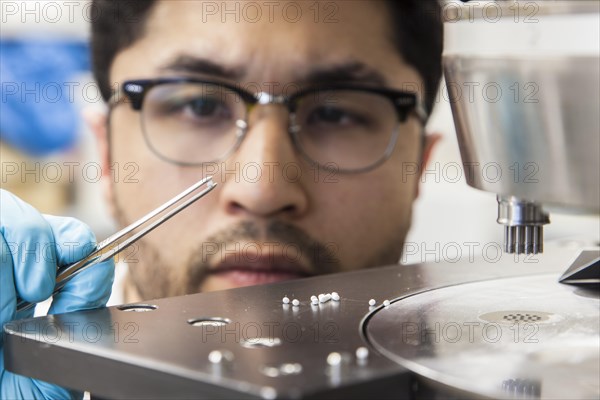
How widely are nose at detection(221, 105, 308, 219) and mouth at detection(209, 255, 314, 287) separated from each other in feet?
0.27

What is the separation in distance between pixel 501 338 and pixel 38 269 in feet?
1.48

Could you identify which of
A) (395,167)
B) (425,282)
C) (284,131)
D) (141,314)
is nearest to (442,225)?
(395,167)

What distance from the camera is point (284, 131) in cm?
142

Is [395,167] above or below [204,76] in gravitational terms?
below

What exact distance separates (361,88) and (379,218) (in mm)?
238

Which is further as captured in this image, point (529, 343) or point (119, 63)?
point (119, 63)

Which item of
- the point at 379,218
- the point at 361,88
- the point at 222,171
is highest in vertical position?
the point at 361,88

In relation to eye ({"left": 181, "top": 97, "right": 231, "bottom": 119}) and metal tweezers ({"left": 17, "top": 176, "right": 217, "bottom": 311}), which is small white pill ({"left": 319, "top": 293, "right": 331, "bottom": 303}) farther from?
eye ({"left": 181, "top": 97, "right": 231, "bottom": 119})

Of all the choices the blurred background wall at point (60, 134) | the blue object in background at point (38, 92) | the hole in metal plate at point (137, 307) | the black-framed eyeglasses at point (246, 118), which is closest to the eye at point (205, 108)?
the black-framed eyeglasses at point (246, 118)

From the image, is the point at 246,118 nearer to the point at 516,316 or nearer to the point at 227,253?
the point at 227,253

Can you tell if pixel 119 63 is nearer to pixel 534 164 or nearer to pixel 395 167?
pixel 395 167

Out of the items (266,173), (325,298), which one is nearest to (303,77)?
(266,173)

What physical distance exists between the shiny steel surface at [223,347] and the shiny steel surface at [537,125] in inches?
7.0

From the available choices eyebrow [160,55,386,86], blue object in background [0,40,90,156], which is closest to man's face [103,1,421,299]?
eyebrow [160,55,386,86]
